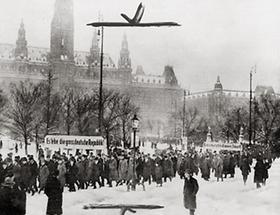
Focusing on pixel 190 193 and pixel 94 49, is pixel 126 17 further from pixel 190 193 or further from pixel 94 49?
pixel 94 49

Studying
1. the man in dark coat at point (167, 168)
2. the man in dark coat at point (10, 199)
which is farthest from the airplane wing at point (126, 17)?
the man in dark coat at point (167, 168)

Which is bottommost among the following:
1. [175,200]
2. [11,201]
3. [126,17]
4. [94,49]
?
[175,200]

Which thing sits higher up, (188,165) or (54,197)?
(188,165)

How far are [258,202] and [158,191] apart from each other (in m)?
2.94

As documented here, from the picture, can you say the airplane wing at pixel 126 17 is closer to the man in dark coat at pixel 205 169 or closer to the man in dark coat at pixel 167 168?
the man in dark coat at pixel 167 168

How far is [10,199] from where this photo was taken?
25.6 ft

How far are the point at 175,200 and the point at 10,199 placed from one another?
4.34 metres

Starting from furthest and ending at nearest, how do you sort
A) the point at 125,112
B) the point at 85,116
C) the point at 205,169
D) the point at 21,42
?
the point at 21,42
the point at 125,112
the point at 85,116
the point at 205,169

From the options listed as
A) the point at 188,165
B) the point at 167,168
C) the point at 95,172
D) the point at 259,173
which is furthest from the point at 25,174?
the point at 188,165

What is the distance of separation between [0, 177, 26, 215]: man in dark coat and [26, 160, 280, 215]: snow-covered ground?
2012 millimetres

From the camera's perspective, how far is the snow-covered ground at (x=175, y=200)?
1001cm

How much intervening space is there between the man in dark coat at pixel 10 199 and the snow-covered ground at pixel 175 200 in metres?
2.01

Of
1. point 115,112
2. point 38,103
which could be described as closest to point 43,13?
point 38,103

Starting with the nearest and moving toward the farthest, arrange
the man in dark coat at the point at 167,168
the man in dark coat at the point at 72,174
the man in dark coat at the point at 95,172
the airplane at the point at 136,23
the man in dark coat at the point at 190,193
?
1. the man in dark coat at the point at 190,193
2. the airplane at the point at 136,23
3. the man in dark coat at the point at 72,174
4. the man in dark coat at the point at 95,172
5. the man in dark coat at the point at 167,168
